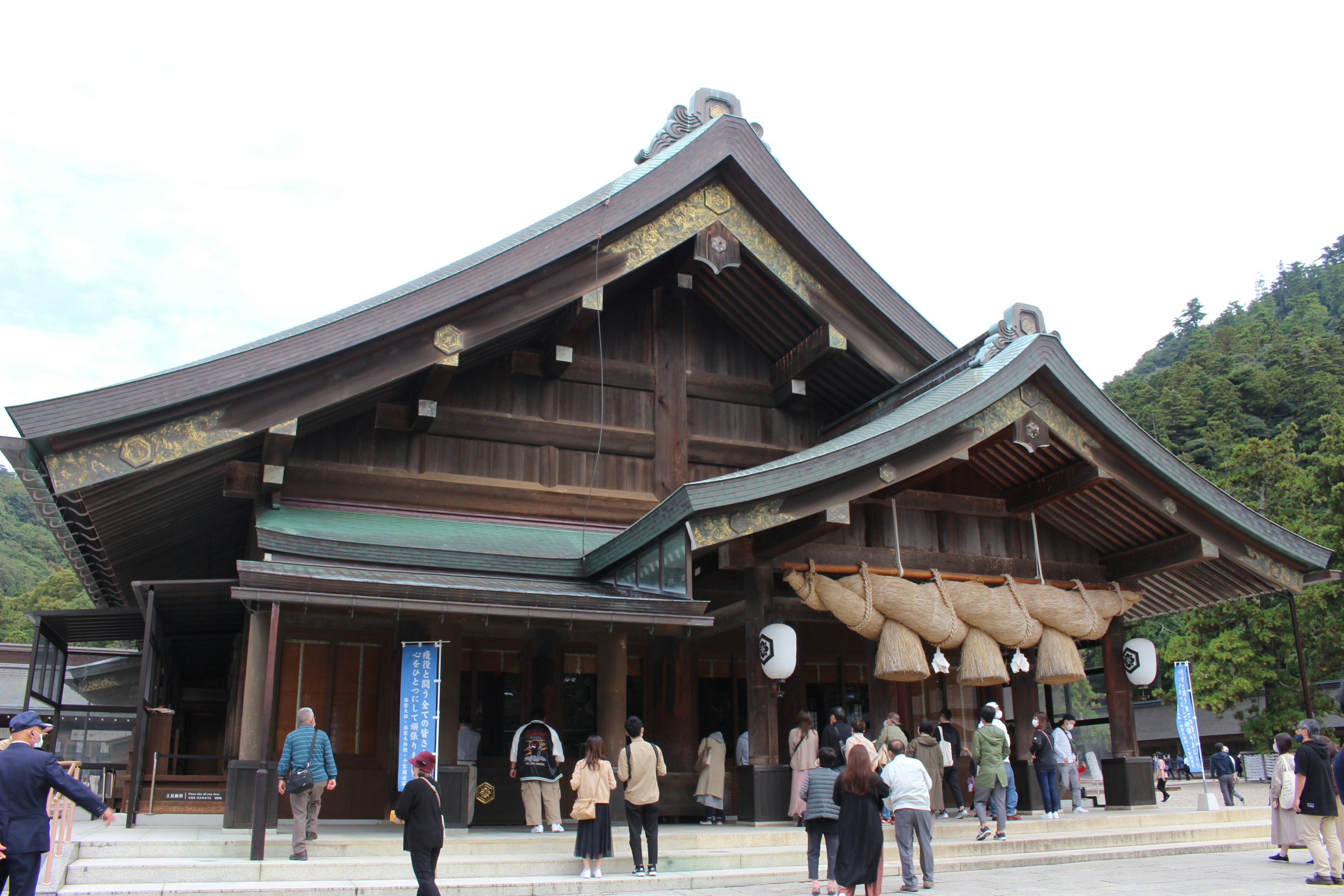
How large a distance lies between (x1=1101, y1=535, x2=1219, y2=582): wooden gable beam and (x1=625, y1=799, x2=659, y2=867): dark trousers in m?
7.27

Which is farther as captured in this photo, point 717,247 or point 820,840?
point 717,247

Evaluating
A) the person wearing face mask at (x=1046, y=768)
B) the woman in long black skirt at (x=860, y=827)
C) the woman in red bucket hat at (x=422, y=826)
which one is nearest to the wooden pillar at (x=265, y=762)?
the woman in red bucket hat at (x=422, y=826)

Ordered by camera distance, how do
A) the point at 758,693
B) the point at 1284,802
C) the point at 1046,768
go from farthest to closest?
the point at 1046,768 < the point at 758,693 < the point at 1284,802

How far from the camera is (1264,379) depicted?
2194 inches

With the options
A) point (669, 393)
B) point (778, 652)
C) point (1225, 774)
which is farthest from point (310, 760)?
point (1225, 774)

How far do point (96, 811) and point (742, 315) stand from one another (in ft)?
32.9

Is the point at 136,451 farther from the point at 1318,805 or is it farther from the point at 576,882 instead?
the point at 1318,805

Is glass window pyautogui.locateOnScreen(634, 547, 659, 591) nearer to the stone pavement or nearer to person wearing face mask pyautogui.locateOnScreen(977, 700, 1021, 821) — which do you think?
the stone pavement

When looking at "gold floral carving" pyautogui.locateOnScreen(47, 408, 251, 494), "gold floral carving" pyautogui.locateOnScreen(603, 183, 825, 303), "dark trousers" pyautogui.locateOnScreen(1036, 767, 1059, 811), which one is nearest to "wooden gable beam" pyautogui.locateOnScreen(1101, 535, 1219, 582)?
"dark trousers" pyautogui.locateOnScreen(1036, 767, 1059, 811)

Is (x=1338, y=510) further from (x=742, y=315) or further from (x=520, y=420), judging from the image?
(x=520, y=420)

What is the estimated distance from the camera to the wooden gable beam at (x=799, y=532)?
10102mm

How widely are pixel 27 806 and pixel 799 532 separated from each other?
7111 mm

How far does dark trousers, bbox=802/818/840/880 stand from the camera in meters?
7.60

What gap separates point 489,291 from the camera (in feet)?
36.1
